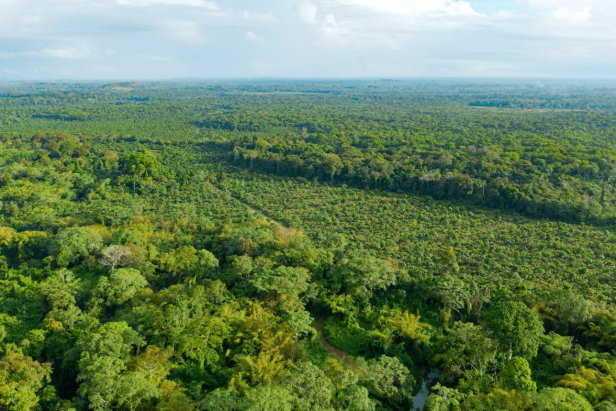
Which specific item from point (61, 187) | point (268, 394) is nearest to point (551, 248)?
point (268, 394)

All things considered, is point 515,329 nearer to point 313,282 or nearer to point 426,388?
point 426,388

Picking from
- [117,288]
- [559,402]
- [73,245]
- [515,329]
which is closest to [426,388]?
[515,329]

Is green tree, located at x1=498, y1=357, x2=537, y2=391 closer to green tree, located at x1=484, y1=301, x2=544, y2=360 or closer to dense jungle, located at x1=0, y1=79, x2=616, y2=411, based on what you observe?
dense jungle, located at x1=0, y1=79, x2=616, y2=411

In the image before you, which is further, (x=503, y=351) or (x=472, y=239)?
(x=472, y=239)

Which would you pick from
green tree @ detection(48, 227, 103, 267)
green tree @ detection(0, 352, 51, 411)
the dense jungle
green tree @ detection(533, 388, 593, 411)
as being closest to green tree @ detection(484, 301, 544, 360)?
the dense jungle

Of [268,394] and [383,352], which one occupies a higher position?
[268,394]

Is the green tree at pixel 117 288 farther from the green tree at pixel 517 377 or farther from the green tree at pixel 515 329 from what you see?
the green tree at pixel 517 377

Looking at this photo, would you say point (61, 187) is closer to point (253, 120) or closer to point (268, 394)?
point (268, 394)
